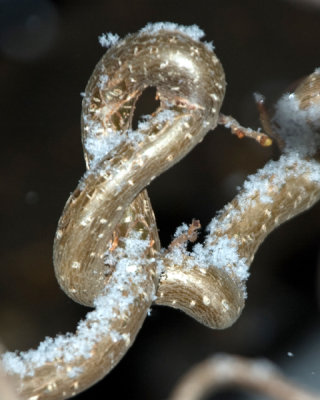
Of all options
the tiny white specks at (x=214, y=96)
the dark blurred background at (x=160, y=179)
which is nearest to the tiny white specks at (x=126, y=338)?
the tiny white specks at (x=214, y=96)

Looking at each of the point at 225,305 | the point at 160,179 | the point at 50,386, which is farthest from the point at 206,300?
the point at 160,179

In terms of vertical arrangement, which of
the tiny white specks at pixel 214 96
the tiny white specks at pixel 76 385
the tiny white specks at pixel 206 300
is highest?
the tiny white specks at pixel 214 96

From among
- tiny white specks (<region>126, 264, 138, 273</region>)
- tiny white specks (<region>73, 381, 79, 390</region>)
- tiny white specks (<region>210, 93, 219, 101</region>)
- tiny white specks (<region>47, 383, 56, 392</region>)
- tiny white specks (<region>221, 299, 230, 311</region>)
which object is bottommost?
tiny white specks (<region>73, 381, 79, 390</region>)

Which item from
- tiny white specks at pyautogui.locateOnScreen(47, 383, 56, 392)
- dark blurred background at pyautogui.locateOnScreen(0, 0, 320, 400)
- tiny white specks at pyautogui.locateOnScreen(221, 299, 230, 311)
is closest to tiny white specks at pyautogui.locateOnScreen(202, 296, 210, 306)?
tiny white specks at pyautogui.locateOnScreen(221, 299, 230, 311)

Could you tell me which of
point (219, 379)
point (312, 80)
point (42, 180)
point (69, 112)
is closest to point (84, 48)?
point (69, 112)

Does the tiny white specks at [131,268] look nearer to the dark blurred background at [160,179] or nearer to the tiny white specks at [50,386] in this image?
the tiny white specks at [50,386]

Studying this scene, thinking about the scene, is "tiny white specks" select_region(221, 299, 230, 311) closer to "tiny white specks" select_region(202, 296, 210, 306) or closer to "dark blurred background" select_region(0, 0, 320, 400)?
"tiny white specks" select_region(202, 296, 210, 306)

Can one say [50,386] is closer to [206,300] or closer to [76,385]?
[76,385]

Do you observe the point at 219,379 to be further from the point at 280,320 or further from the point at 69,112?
the point at 280,320
